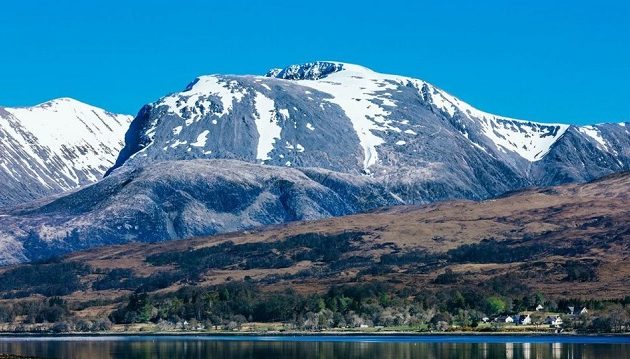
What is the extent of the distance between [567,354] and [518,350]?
14.4m

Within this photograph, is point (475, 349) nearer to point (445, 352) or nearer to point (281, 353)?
point (445, 352)

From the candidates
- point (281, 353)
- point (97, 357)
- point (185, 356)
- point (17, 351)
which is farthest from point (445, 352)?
point (17, 351)

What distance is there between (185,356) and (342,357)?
2421cm

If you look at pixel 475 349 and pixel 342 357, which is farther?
pixel 475 349

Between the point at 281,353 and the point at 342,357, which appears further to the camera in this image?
the point at 281,353

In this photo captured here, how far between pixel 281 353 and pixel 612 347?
4839 centimetres

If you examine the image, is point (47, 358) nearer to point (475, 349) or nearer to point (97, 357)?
point (97, 357)

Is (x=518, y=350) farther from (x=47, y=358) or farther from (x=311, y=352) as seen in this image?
(x=47, y=358)

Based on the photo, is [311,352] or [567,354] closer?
[567,354]

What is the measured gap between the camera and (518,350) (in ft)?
631

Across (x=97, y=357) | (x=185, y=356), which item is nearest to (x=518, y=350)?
(x=185, y=356)

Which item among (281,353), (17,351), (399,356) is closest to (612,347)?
(399,356)

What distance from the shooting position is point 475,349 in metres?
197

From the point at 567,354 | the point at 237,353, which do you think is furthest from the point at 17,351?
the point at 567,354
